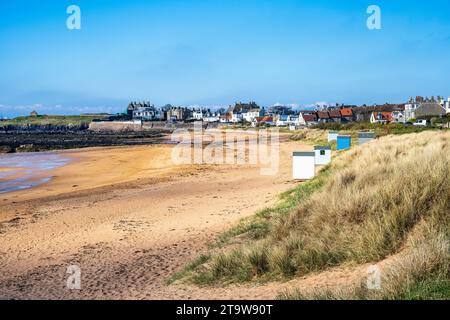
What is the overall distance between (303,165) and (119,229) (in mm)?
7792

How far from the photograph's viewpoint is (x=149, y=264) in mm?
7871

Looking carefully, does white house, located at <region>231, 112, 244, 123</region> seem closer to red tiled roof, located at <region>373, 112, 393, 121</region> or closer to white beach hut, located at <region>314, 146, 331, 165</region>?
red tiled roof, located at <region>373, 112, 393, 121</region>

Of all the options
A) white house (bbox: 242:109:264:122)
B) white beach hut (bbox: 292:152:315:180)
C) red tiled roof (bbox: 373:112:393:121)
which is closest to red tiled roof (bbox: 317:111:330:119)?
red tiled roof (bbox: 373:112:393:121)

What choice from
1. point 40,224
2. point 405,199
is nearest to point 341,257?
point 405,199

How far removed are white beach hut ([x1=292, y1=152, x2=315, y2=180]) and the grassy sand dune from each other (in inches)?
302

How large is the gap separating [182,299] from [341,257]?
2120 mm

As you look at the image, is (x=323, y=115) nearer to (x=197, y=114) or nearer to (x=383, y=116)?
(x=383, y=116)

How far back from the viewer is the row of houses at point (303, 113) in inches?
2968

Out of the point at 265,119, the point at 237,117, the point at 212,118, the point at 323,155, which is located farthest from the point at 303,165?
the point at 212,118

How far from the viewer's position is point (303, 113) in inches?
4230

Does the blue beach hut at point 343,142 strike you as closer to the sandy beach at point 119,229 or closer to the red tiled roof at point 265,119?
the sandy beach at point 119,229

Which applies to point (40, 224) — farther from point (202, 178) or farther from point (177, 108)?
point (177, 108)

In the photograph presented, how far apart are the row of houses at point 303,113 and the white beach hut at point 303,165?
56.8 metres

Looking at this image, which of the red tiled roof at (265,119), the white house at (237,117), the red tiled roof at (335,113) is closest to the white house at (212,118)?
the white house at (237,117)
